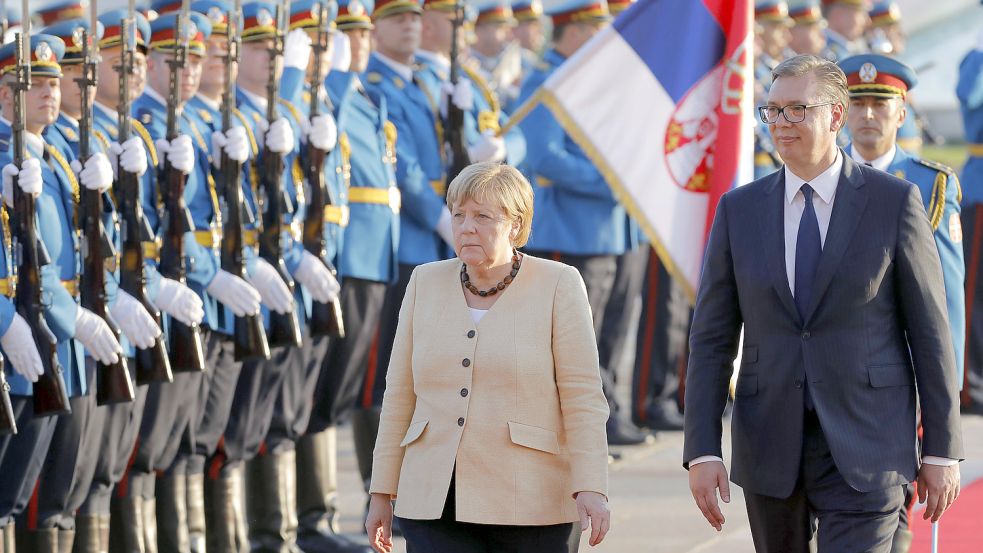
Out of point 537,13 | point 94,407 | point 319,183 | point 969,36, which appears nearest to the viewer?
point 94,407

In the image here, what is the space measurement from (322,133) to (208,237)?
0.70 m

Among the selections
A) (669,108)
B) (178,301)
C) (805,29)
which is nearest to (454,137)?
(669,108)

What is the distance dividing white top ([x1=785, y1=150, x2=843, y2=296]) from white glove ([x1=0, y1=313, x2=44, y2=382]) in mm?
2229

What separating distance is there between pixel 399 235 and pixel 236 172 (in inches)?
55.0

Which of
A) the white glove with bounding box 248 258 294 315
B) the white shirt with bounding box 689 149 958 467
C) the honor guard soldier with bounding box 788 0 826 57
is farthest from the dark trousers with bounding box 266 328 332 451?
the honor guard soldier with bounding box 788 0 826 57

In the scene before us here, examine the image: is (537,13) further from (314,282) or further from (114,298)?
(114,298)

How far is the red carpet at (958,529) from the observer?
6.96 metres

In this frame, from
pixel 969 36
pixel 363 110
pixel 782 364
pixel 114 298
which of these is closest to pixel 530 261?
pixel 782 364

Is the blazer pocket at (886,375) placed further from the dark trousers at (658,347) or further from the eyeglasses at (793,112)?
the dark trousers at (658,347)

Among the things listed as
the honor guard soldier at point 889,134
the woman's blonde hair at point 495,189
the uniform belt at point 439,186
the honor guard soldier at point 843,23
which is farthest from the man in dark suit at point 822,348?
the honor guard soldier at point 843,23

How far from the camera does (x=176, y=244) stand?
6.33 m

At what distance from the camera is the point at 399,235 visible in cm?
792

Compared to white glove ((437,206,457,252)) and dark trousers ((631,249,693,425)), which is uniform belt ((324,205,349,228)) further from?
dark trousers ((631,249,693,425))

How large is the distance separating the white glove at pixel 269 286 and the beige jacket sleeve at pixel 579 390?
2.39 meters
